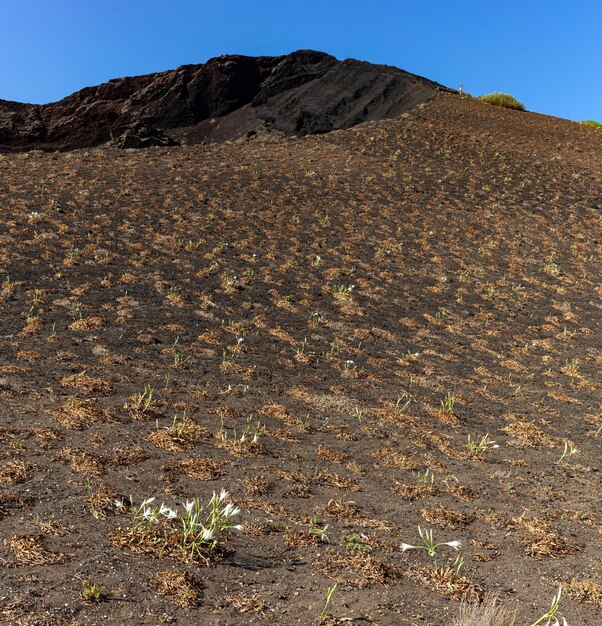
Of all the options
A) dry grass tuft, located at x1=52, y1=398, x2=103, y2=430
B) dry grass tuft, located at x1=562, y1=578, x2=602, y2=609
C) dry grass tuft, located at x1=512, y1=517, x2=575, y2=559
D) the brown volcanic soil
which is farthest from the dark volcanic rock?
dry grass tuft, located at x1=562, y1=578, x2=602, y2=609

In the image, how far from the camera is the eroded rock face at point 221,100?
98.5 feet

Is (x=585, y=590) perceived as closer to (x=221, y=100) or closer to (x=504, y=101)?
(x=221, y=100)

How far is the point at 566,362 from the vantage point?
955 cm

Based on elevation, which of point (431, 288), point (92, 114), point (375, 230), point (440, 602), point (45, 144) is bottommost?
point (440, 602)

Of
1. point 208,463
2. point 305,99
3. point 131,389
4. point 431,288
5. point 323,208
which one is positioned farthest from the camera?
point 305,99

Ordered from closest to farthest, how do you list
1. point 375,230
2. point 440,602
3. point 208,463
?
point 440,602 → point 208,463 → point 375,230

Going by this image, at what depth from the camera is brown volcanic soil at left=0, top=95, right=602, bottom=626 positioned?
3676 mm

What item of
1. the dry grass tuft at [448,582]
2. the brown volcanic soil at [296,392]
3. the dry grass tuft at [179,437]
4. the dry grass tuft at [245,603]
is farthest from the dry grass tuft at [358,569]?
the dry grass tuft at [179,437]

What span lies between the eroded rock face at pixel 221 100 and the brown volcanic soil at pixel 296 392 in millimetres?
12511

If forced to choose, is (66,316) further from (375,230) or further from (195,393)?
(375,230)

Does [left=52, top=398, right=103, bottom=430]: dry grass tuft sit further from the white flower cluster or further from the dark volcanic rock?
the dark volcanic rock

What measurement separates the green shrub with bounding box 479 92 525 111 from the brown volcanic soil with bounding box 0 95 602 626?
18.9 metres

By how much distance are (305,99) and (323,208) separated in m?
16.1

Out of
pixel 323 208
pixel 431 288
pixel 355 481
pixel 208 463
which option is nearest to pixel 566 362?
pixel 431 288
